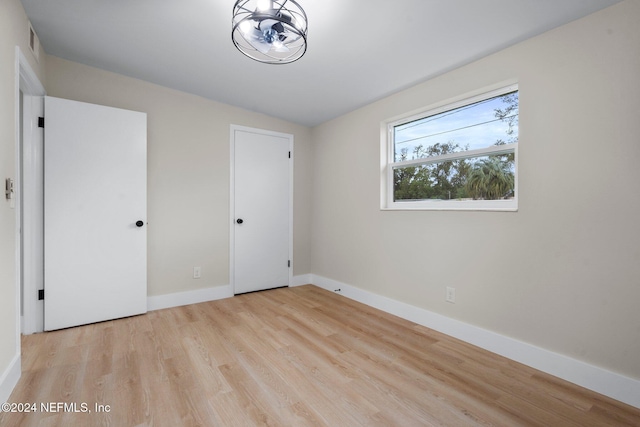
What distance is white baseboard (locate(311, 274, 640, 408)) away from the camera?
5.57 ft

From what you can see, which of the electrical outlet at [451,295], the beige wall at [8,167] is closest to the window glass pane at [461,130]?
the electrical outlet at [451,295]

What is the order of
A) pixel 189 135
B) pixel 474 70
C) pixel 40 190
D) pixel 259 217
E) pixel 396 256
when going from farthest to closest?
pixel 259 217
pixel 189 135
pixel 396 256
pixel 40 190
pixel 474 70

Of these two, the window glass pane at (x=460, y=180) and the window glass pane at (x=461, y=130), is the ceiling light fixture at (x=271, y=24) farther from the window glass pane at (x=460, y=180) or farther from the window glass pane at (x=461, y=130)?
the window glass pane at (x=460, y=180)

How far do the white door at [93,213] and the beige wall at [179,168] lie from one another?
21 centimetres

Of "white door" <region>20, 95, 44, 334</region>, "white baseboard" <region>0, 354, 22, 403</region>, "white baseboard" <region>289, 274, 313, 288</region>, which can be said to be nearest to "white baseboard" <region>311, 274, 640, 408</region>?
"white baseboard" <region>289, 274, 313, 288</region>

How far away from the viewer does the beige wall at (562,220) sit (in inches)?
66.7

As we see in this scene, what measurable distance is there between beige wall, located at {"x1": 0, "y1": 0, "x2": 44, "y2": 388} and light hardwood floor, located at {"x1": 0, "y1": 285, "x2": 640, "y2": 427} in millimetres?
347

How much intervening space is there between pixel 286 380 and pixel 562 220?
2070mm

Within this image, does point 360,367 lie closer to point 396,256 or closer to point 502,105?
point 396,256

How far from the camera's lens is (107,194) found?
2805 mm

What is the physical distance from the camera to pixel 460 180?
261 centimetres

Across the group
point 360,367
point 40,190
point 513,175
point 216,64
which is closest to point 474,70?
point 513,175

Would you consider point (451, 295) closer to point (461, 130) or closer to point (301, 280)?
point (461, 130)

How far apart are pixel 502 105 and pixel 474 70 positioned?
37 cm
